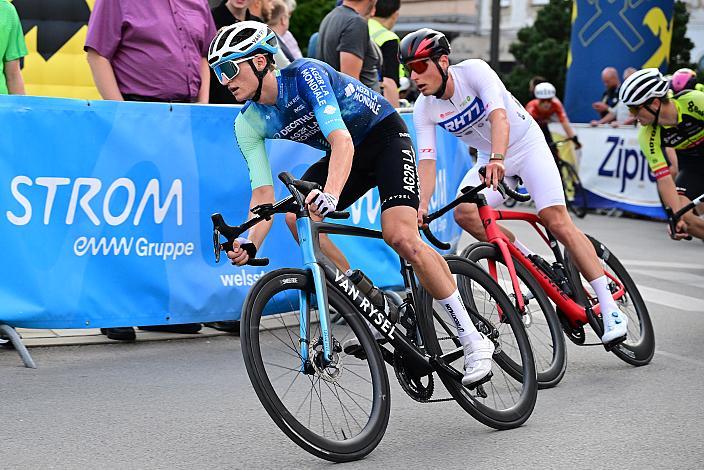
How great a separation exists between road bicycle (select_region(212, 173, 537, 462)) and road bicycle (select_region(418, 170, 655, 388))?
0.82 meters

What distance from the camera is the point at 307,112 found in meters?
5.20

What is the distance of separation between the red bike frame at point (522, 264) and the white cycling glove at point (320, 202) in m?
1.84

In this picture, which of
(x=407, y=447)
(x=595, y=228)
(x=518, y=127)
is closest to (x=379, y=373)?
(x=407, y=447)

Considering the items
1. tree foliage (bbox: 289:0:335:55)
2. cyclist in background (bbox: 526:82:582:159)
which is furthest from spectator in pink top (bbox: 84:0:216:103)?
tree foliage (bbox: 289:0:335:55)

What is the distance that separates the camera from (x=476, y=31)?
52406 millimetres

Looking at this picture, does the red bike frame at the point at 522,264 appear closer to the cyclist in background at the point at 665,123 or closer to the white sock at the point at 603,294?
the white sock at the point at 603,294

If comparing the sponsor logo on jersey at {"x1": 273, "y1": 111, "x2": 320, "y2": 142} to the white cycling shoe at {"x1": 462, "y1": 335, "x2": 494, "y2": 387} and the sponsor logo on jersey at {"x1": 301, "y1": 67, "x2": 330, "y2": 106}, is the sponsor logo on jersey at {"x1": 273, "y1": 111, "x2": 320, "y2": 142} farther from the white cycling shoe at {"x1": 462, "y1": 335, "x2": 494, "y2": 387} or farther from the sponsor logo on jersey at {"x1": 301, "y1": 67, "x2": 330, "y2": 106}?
the white cycling shoe at {"x1": 462, "y1": 335, "x2": 494, "y2": 387}

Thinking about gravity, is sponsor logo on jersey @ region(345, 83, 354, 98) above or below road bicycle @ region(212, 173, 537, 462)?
above

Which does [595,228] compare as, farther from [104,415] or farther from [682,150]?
[104,415]

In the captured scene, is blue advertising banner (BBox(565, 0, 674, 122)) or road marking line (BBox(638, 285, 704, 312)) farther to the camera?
blue advertising banner (BBox(565, 0, 674, 122))

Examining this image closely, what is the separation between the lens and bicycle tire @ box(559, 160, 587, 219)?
1709 centimetres

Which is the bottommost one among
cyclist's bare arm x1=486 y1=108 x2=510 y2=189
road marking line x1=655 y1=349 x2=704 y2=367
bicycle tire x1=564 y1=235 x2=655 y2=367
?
road marking line x1=655 y1=349 x2=704 y2=367

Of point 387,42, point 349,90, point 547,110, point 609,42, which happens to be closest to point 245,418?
point 349,90

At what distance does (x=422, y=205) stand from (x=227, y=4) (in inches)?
129
